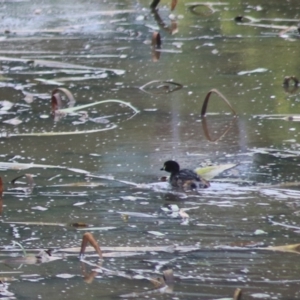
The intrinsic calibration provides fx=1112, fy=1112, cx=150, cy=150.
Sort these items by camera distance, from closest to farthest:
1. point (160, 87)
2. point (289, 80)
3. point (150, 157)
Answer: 1. point (150, 157)
2. point (289, 80)
3. point (160, 87)

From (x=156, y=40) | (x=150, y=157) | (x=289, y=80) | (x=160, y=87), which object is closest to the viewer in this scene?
(x=150, y=157)

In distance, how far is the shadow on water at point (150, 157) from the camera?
17.5 feet

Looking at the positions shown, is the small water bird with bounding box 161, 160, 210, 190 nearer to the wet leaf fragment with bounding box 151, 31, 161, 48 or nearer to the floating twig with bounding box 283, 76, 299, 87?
the floating twig with bounding box 283, 76, 299, 87

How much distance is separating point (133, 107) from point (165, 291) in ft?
14.1

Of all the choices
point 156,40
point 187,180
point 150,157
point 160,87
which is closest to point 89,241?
point 187,180

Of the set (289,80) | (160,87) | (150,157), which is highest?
(289,80)

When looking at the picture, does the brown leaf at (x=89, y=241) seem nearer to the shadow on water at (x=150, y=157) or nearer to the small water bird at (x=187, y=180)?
the shadow on water at (x=150, y=157)

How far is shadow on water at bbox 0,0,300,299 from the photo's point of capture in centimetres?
534

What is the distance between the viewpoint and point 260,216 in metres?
6.22

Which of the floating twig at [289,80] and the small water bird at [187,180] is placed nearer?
the small water bird at [187,180]

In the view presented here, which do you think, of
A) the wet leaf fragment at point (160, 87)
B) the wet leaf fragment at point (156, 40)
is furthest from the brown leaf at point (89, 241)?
the wet leaf fragment at point (156, 40)

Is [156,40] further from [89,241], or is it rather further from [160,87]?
[89,241]

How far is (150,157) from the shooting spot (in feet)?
Answer: 25.3

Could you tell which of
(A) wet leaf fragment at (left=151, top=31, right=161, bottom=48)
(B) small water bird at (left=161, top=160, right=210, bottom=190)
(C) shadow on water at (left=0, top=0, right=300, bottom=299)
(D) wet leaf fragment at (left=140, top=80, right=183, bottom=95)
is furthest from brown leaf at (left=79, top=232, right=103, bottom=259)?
(A) wet leaf fragment at (left=151, top=31, right=161, bottom=48)
